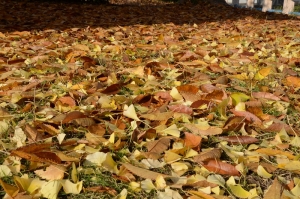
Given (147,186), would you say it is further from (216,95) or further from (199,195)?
(216,95)

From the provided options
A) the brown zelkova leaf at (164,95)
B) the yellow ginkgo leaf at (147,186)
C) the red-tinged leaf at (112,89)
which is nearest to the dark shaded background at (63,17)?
the red-tinged leaf at (112,89)

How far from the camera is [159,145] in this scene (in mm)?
1545

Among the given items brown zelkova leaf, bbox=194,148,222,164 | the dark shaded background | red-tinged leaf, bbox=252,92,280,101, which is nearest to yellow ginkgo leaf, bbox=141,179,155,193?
brown zelkova leaf, bbox=194,148,222,164

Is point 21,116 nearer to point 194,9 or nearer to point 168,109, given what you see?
point 168,109

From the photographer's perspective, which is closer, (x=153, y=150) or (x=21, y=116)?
(x=153, y=150)

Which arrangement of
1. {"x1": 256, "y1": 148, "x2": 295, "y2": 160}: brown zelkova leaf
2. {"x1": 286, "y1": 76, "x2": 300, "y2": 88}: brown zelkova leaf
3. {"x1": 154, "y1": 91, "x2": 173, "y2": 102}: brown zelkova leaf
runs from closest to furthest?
1. {"x1": 256, "y1": 148, "x2": 295, "y2": 160}: brown zelkova leaf
2. {"x1": 154, "y1": 91, "x2": 173, "y2": 102}: brown zelkova leaf
3. {"x1": 286, "y1": 76, "x2": 300, "y2": 88}: brown zelkova leaf

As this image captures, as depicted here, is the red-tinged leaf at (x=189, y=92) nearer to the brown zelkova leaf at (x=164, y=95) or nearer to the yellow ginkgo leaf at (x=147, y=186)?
the brown zelkova leaf at (x=164, y=95)

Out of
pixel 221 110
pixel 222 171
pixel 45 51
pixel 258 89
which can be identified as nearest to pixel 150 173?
pixel 222 171

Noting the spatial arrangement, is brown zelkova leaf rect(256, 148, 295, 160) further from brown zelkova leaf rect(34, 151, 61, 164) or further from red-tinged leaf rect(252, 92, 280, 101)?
brown zelkova leaf rect(34, 151, 61, 164)

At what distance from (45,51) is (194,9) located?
20.3 ft

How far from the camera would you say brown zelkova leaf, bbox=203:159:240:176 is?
55.3 inches

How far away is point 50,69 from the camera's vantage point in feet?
8.80

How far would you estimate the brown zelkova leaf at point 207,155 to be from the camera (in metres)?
1.46

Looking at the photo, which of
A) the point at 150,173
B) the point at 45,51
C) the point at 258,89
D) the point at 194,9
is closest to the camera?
the point at 150,173
